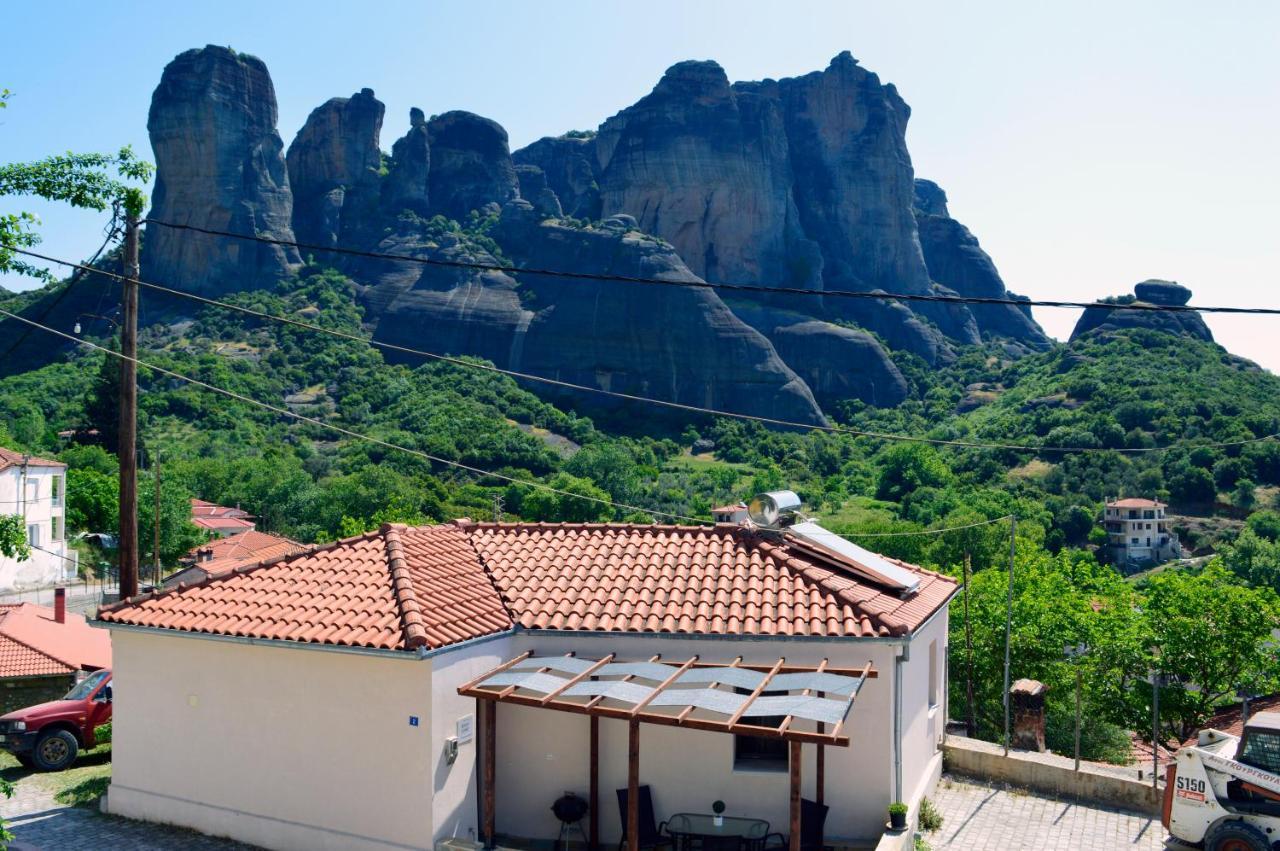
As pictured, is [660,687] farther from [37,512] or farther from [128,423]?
[37,512]

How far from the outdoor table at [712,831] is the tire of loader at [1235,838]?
15.9ft

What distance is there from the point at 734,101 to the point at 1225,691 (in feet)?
366

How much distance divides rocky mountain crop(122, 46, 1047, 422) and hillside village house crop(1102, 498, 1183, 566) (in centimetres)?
3494

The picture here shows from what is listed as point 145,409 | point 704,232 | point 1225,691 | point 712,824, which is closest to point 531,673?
point 712,824

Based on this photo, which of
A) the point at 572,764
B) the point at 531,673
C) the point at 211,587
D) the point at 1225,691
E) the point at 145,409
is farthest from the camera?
the point at 145,409

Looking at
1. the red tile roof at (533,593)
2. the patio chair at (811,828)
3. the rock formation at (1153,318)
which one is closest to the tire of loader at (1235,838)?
the red tile roof at (533,593)

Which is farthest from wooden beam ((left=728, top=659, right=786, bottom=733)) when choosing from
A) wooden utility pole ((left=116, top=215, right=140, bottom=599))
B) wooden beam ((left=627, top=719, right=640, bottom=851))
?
wooden utility pole ((left=116, top=215, right=140, bottom=599))

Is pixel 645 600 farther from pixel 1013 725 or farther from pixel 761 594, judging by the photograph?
pixel 1013 725

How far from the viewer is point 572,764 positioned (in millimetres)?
12062

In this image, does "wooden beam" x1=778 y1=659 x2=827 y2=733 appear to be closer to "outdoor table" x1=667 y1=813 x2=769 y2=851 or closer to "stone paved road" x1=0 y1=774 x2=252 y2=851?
"outdoor table" x1=667 y1=813 x2=769 y2=851

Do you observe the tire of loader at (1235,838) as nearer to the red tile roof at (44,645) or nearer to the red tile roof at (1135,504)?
the red tile roof at (44,645)

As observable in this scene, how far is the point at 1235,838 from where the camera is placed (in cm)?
1109

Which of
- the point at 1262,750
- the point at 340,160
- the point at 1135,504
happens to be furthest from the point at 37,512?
the point at 340,160

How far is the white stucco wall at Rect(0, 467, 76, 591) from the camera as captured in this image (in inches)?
1622
